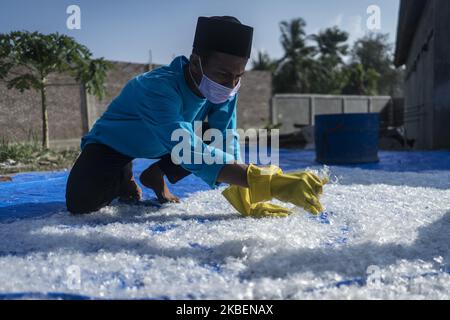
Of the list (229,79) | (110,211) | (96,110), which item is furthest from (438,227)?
(96,110)

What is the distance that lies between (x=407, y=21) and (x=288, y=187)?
9.77 meters

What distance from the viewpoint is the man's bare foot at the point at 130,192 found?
245 cm

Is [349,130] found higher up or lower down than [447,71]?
lower down

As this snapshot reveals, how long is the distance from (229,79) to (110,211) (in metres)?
0.99

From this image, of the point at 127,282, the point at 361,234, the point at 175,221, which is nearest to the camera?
the point at 127,282

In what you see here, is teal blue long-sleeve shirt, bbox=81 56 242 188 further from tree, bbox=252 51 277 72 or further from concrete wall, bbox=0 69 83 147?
tree, bbox=252 51 277 72

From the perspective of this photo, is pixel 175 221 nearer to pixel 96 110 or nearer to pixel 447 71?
pixel 447 71

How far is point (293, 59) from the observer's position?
21766mm

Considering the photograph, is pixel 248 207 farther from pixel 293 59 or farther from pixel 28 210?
pixel 293 59

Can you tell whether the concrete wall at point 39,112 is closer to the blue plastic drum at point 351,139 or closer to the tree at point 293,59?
the blue plastic drum at point 351,139

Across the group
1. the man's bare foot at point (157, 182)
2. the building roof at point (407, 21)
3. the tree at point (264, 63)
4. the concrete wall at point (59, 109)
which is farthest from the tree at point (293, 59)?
the man's bare foot at point (157, 182)

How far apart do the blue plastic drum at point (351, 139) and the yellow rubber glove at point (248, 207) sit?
315 cm

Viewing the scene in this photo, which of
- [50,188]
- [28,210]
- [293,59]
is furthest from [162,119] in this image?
[293,59]

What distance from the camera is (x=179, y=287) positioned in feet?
4.02
